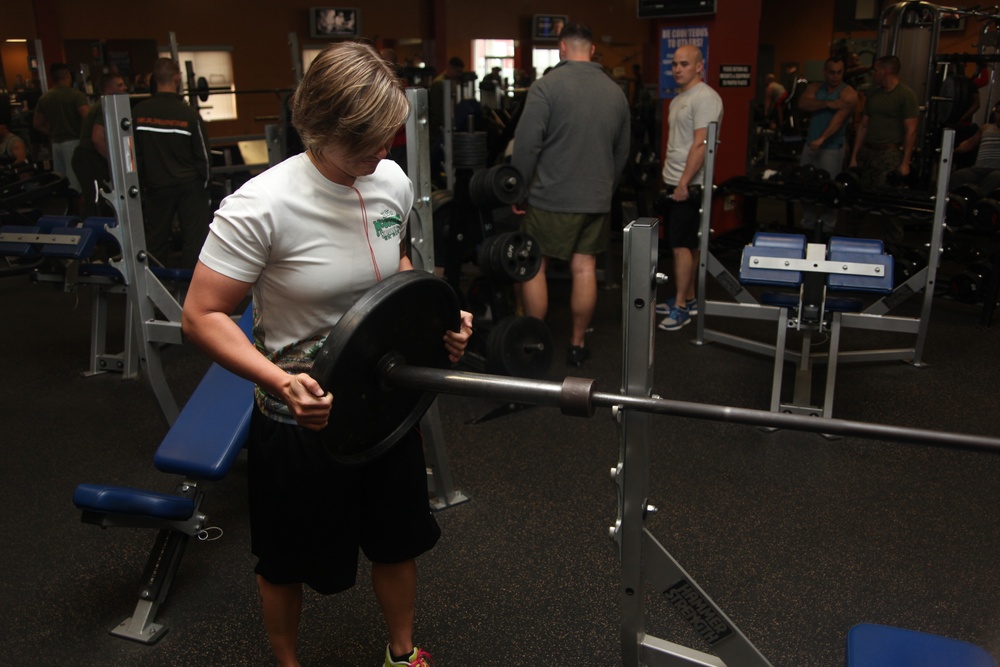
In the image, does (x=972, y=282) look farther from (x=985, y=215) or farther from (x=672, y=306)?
(x=672, y=306)

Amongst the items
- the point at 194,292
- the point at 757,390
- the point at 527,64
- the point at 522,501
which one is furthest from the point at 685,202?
the point at 527,64

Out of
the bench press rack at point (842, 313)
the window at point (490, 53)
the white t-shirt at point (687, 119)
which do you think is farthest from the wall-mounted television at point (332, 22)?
the bench press rack at point (842, 313)

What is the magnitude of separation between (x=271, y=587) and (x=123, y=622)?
2.40 ft

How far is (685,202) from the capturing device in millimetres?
4160

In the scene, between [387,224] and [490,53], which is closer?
[387,224]

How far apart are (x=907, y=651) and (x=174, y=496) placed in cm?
157

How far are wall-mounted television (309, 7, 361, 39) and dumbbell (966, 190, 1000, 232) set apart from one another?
27.9 feet

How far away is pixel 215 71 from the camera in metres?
10.2

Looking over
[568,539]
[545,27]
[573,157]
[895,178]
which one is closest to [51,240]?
[573,157]

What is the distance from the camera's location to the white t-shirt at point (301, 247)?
48.4 inches

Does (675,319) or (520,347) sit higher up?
(520,347)

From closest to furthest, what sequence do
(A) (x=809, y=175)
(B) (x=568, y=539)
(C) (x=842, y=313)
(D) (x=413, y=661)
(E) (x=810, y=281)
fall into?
(D) (x=413, y=661), (B) (x=568, y=539), (E) (x=810, y=281), (C) (x=842, y=313), (A) (x=809, y=175)

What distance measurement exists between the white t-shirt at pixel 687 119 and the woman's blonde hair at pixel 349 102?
292 centimetres

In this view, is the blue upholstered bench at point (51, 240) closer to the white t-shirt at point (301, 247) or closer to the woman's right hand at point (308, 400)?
the white t-shirt at point (301, 247)
